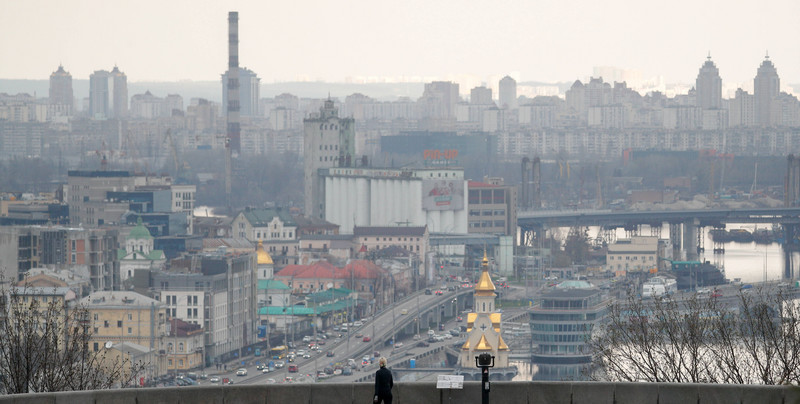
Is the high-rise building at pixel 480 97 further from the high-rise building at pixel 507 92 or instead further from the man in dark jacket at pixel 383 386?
the man in dark jacket at pixel 383 386

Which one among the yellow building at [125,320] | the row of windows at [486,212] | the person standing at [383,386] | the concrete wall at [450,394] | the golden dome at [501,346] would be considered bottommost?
the golden dome at [501,346]

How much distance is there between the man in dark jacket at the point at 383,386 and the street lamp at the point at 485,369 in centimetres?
41

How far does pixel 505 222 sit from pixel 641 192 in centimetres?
1930

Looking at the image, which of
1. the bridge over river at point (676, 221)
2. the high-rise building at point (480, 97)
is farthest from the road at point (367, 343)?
the high-rise building at point (480, 97)

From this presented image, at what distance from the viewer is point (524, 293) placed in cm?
3809

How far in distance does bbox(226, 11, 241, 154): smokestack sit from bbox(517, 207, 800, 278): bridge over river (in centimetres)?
1571

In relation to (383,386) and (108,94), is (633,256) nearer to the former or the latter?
(383,386)

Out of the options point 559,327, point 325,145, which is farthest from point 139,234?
point 325,145

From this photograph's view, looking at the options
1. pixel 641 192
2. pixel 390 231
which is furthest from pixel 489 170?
pixel 390 231

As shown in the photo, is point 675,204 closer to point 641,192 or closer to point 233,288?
point 641,192

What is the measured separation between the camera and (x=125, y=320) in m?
27.1

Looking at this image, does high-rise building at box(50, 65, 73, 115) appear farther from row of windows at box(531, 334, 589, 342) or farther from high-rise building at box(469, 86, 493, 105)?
row of windows at box(531, 334, 589, 342)

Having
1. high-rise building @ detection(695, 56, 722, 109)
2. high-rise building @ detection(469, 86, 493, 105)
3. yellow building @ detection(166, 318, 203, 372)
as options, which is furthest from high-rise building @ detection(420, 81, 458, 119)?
yellow building @ detection(166, 318, 203, 372)

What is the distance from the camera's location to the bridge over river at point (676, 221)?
54.7 meters
